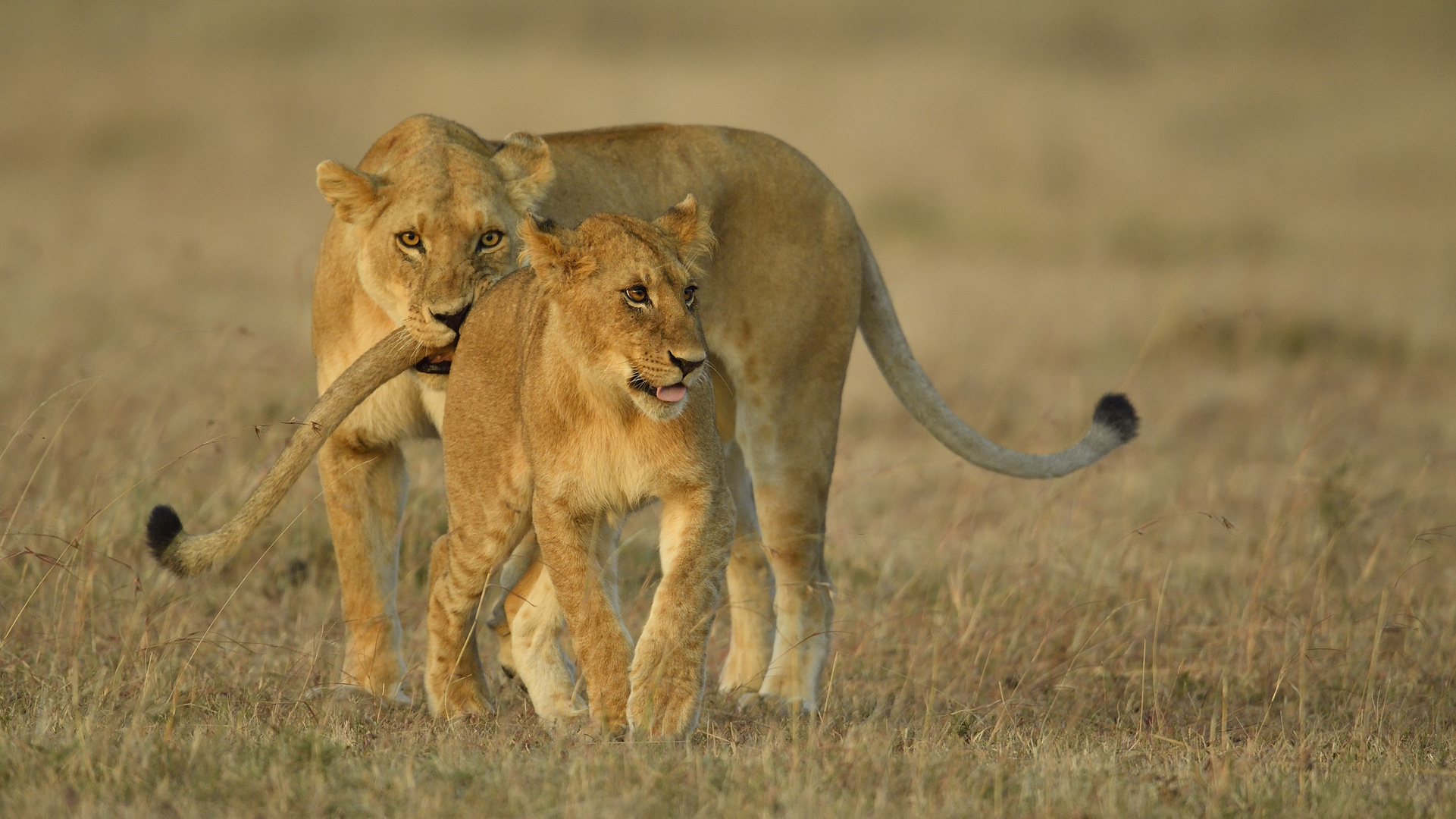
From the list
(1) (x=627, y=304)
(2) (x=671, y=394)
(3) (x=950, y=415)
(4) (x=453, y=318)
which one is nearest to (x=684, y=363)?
(2) (x=671, y=394)

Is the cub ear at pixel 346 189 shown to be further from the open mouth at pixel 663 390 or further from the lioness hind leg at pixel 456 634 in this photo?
the open mouth at pixel 663 390

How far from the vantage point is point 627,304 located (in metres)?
3.78

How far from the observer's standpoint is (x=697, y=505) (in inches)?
154

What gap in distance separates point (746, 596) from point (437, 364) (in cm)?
141

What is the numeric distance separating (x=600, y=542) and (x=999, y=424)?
19.6ft

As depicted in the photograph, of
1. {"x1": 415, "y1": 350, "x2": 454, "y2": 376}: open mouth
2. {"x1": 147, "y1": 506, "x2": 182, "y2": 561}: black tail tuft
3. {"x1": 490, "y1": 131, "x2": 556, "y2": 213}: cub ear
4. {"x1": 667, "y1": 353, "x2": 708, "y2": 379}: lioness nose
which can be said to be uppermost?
{"x1": 490, "y1": 131, "x2": 556, "y2": 213}: cub ear

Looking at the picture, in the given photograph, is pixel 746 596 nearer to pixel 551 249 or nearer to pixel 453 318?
pixel 453 318

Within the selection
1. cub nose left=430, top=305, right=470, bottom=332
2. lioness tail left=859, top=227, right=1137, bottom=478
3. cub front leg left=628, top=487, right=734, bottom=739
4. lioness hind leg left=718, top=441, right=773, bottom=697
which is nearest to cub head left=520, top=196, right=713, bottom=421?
cub front leg left=628, top=487, right=734, bottom=739

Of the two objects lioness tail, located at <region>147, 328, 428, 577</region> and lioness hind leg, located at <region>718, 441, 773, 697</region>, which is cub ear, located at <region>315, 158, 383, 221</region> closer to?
lioness tail, located at <region>147, 328, 428, 577</region>

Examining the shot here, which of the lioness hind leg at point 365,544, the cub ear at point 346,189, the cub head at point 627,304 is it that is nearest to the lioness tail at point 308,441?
the lioness hind leg at point 365,544

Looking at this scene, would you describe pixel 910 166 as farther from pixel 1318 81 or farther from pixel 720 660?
pixel 720 660

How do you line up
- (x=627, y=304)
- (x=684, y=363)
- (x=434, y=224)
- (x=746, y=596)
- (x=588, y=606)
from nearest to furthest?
(x=684, y=363) < (x=627, y=304) < (x=588, y=606) < (x=434, y=224) < (x=746, y=596)

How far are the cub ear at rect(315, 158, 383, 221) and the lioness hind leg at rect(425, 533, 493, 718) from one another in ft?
3.37

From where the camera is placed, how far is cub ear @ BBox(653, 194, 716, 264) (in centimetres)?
402
